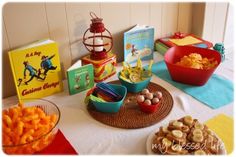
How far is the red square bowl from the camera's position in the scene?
983mm

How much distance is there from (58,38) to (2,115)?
0.39 m

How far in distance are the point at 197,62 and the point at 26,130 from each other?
0.65m

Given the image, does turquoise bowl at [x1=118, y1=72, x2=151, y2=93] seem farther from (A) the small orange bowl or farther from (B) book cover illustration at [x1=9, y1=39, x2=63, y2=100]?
(B) book cover illustration at [x1=9, y1=39, x2=63, y2=100]

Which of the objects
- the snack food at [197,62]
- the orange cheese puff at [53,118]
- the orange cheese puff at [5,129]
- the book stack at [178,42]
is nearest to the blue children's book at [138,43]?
the book stack at [178,42]

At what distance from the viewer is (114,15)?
3.70 feet

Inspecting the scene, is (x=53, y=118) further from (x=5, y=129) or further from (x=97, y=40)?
(x=97, y=40)

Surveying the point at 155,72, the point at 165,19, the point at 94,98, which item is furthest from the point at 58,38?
the point at 165,19

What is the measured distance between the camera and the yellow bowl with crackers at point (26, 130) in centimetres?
69

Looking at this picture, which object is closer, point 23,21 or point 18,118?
point 18,118

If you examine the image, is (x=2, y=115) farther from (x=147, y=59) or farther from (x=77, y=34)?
(x=147, y=59)

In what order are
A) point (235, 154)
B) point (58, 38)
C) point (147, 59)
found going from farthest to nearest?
point (147, 59)
point (58, 38)
point (235, 154)

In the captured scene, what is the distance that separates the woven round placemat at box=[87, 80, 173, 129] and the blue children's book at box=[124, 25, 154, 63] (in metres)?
0.30

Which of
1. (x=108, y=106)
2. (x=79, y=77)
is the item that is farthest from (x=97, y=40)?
(x=108, y=106)

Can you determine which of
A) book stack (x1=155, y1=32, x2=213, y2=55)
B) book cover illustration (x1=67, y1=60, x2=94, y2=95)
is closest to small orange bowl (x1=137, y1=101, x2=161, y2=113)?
book cover illustration (x1=67, y1=60, x2=94, y2=95)
